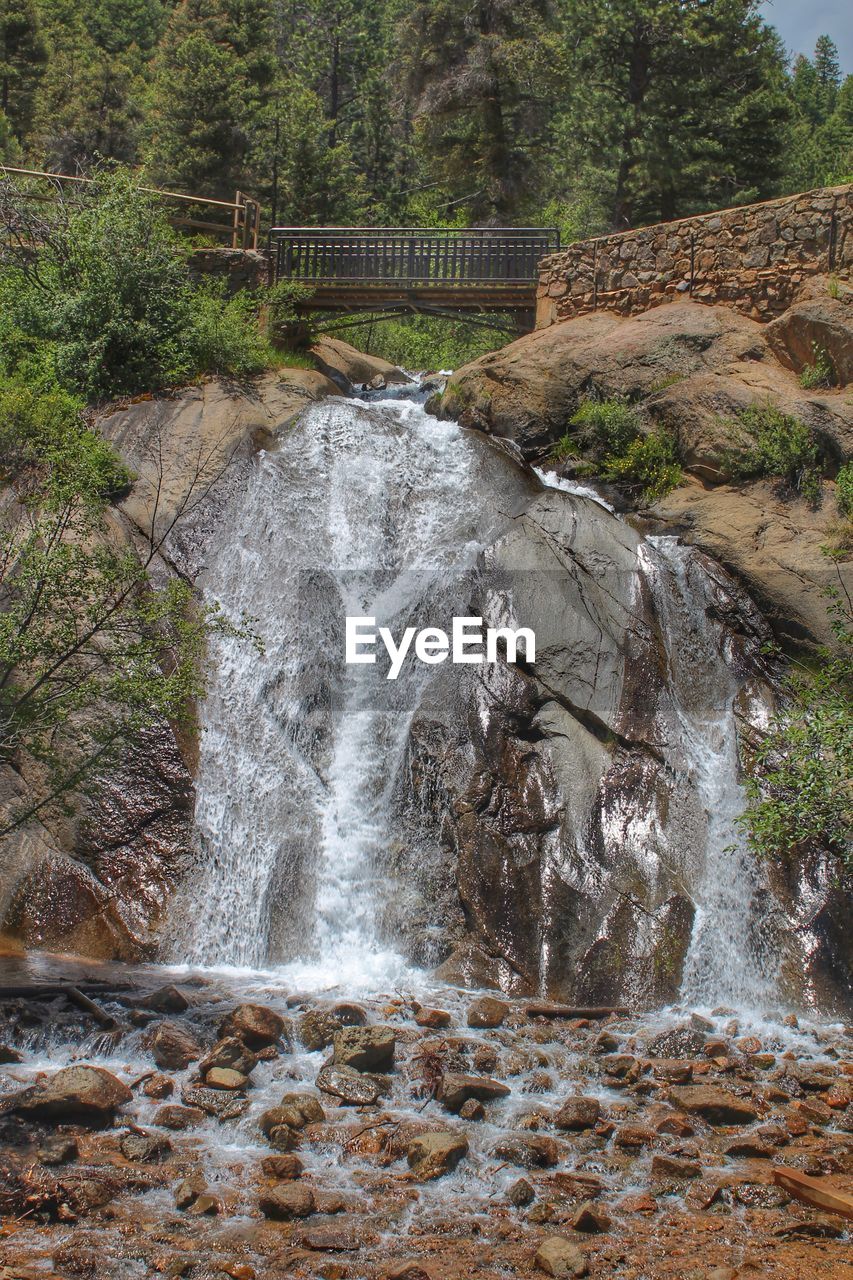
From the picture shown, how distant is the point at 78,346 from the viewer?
18203mm

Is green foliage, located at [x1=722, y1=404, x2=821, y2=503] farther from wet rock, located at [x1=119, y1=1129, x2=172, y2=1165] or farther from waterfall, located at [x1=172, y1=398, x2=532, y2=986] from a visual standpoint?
wet rock, located at [x1=119, y1=1129, x2=172, y2=1165]

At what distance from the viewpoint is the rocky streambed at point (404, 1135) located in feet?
23.4

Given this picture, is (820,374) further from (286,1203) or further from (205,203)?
(286,1203)

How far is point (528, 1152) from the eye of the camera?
824 centimetres

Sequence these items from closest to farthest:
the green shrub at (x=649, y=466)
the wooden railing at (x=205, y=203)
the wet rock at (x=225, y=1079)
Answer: the wet rock at (x=225, y=1079) → the green shrub at (x=649, y=466) → the wooden railing at (x=205, y=203)

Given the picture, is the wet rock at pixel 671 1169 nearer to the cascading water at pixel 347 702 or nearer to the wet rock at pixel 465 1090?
the wet rock at pixel 465 1090

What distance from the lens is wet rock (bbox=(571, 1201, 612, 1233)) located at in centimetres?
737

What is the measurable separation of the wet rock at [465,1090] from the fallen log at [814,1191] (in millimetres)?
2156

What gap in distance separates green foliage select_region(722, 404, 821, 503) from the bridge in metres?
6.64

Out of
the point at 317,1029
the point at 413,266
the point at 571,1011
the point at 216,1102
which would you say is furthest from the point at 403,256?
the point at 216,1102

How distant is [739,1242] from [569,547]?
8.88 m

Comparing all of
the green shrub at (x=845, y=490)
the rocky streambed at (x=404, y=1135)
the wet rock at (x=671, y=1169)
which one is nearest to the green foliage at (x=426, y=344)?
the green shrub at (x=845, y=490)

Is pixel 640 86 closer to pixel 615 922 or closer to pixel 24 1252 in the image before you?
pixel 615 922

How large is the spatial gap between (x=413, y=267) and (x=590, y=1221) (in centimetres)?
1808
